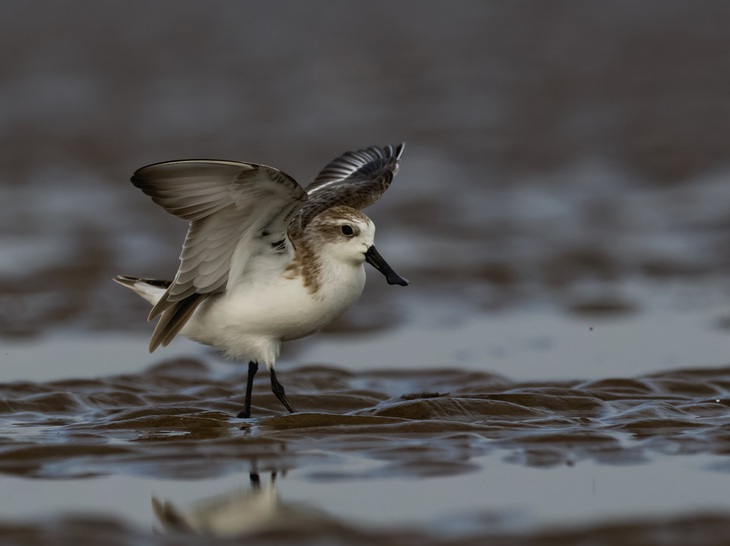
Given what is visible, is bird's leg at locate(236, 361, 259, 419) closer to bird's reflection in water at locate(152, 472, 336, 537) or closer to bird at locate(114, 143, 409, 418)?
bird at locate(114, 143, 409, 418)

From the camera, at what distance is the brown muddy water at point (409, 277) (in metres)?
6.00

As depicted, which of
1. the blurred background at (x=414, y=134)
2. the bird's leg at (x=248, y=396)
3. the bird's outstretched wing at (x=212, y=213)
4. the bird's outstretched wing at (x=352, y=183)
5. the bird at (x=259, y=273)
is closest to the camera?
the bird's outstretched wing at (x=212, y=213)

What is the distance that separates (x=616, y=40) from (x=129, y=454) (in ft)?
44.9

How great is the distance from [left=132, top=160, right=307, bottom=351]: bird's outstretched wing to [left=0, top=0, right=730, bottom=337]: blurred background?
305 cm

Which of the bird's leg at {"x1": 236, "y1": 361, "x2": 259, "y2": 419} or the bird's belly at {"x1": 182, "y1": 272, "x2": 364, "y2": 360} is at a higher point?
the bird's belly at {"x1": 182, "y1": 272, "x2": 364, "y2": 360}

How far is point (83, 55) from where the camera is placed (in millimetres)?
18672

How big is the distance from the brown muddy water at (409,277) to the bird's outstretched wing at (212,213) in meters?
0.75

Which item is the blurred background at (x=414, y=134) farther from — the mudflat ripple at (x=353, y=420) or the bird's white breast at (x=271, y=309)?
the bird's white breast at (x=271, y=309)

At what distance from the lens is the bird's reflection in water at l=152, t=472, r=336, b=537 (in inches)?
219

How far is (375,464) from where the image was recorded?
6.50 meters

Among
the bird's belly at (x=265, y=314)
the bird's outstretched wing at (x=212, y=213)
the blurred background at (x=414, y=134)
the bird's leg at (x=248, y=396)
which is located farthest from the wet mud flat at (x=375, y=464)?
the blurred background at (x=414, y=134)

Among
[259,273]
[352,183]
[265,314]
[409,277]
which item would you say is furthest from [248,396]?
[409,277]

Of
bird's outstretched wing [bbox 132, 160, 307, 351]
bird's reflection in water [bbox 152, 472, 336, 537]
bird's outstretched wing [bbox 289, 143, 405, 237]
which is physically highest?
bird's outstretched wing [bbox 289, 143, 405, 237]

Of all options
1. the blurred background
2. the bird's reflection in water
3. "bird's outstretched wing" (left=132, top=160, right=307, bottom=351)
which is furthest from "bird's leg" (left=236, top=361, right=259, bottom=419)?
the blurred background
